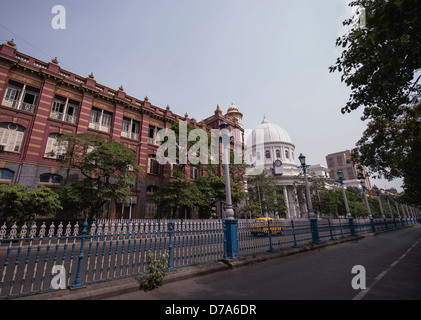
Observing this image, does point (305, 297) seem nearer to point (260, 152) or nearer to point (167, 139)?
point (167, 139)

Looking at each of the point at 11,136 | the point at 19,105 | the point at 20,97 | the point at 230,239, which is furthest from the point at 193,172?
the point at 230,239

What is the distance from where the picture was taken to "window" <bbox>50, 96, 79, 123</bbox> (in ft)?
59.5

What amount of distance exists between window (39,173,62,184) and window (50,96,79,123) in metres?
5.23

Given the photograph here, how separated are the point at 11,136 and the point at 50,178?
422cm

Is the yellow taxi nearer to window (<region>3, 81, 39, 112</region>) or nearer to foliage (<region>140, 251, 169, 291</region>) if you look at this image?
foliage (<region>140, 251, 169, 291</region>)

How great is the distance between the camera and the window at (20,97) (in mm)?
16102

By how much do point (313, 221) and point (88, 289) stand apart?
1145cm

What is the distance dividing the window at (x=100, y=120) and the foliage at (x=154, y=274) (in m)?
18.7

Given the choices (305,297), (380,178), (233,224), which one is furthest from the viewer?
(380,178)

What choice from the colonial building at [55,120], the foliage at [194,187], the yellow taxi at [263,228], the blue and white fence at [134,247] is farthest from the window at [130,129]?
the yellow taxi at [263,228]

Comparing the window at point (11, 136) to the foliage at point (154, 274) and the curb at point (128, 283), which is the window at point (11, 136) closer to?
the curb at point (128, 283)

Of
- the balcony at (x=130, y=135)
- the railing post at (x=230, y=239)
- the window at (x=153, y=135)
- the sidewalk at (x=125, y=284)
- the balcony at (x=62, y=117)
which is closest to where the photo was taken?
the sidewalk at (x=125, y=284)

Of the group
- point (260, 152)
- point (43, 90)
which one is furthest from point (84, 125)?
point (260, 152)

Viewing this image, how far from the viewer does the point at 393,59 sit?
618 centimetres
